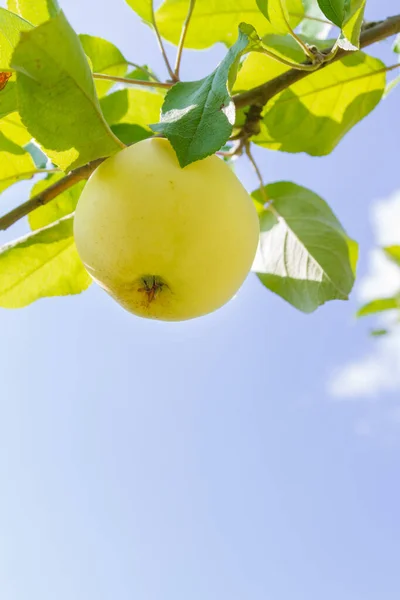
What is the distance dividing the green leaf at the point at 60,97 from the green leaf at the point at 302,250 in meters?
A: 0.58

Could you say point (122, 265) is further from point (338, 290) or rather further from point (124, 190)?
point (338, 290)

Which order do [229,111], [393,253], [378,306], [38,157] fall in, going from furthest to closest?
1. [378,306]
2. [393,253]
3. [38,157]
4. [229,111]

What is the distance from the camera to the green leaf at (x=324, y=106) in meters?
1.31

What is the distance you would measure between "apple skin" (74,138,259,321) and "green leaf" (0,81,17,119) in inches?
8.8

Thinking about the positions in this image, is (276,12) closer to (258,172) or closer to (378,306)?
(258,172)

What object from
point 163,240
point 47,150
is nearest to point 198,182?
point 163,240

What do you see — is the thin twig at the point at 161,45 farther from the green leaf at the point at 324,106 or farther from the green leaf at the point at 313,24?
the green leaf at the point at 313,24

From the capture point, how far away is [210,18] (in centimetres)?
134

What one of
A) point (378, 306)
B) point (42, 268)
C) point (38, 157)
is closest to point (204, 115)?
point (42, 268)

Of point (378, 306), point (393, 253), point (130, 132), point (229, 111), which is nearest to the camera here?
point (229, 111)

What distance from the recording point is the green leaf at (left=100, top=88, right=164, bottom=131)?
4.23 feet

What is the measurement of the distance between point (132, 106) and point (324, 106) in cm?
39

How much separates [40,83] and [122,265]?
0.24m

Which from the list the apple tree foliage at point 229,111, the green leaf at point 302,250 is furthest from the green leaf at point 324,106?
the green leaf at point 302,250
